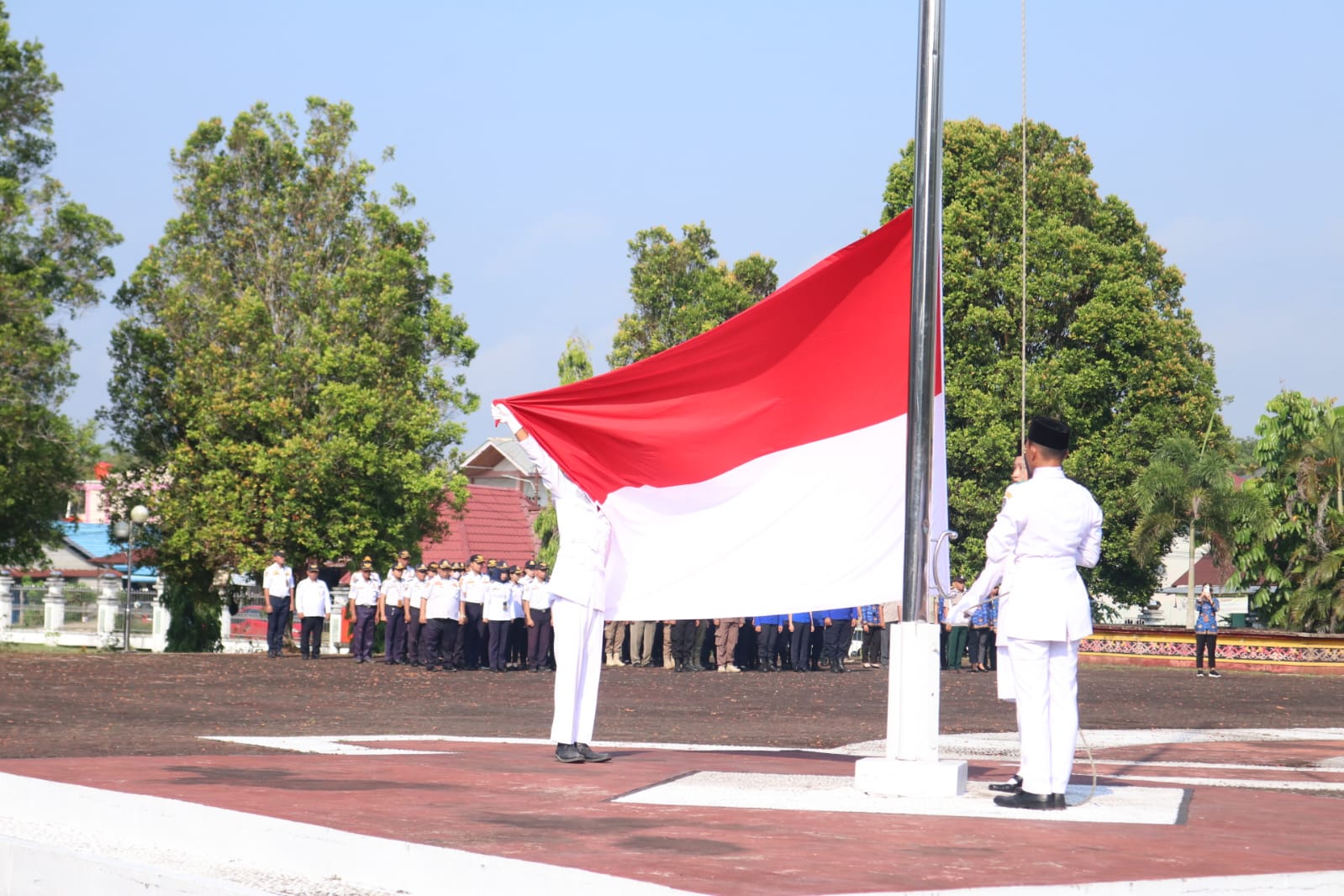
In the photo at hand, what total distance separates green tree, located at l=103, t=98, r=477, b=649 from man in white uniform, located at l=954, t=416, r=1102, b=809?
3142 cm

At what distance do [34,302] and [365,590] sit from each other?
1024 cm

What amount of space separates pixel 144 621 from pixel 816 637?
2125cm

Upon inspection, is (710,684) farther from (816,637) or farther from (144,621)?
(144,621)

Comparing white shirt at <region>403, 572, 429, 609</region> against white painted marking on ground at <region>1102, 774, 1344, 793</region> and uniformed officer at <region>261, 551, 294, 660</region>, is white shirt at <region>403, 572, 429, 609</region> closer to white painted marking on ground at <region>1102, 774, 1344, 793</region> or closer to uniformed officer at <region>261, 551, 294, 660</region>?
uniformed officer at <region>261, 551, 294, 660</region>

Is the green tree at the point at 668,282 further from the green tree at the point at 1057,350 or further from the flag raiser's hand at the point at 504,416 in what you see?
the flag raiser's hand at the point at 504,416

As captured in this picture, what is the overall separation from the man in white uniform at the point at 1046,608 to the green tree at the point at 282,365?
31419 millimetres

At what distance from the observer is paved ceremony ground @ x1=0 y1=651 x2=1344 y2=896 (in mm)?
5559

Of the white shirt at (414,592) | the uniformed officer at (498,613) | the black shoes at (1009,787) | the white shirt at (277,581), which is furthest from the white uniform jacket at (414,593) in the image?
the black shoes at (1009,787)

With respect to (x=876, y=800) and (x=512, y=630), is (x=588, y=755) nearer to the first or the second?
(x=876, y=800)

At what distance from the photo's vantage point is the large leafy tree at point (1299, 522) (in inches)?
1422

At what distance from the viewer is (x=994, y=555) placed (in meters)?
8.18

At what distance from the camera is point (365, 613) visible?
29.9 metres

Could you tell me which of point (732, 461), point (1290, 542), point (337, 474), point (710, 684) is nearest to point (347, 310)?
point (337, 474)

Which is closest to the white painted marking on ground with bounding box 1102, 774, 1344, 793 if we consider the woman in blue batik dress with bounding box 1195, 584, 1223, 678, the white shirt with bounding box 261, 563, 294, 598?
the woman in blue batik dress with bounding box 1195, 584, 1223, 678
